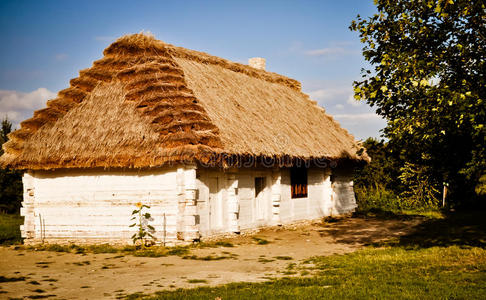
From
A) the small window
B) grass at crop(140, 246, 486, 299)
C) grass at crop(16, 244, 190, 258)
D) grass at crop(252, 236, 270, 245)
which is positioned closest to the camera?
grass at crop(140, 246, 486, 299)

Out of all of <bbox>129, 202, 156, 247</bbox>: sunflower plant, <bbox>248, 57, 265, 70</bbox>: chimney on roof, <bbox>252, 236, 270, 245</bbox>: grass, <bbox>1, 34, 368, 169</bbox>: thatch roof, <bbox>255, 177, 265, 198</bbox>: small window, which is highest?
<bbox>248, 57, 265, 70</bbox>: chimney on roof

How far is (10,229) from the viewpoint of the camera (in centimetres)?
1856

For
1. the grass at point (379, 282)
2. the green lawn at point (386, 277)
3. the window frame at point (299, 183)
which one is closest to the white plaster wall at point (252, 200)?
the window frame at point (299, 183)

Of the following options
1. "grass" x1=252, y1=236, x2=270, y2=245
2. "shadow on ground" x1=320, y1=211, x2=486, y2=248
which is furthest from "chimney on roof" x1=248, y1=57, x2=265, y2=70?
"grass" x1=252, y1=236, x2=270, y2=245

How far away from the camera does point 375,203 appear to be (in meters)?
24.2

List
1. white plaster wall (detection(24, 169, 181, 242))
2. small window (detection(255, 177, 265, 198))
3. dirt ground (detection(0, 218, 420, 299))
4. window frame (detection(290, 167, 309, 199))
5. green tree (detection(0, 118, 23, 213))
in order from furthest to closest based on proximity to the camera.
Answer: green tree (detection(0, 118, 23, 213)), window frame (detection(290, 167, 309, 199)), small window (detection(255, 177, 265, 198)), white plaster wall (detection(24, 169, 181, 242)), dirt ground (detection(0, 218, 420, 299))

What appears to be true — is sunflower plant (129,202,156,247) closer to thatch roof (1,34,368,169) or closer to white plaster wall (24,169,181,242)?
Answer: white plaster wall (24,169,181,242)

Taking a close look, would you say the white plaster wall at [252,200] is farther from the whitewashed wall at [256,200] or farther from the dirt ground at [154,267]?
Answer: the dirt ground at [154,267]

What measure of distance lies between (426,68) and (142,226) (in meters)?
8.17

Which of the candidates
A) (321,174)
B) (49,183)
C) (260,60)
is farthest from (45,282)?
(260,60)

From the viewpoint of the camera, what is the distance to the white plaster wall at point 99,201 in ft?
43.2

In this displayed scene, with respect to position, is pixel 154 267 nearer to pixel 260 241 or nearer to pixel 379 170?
pixel 260 241

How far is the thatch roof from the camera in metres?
13.0

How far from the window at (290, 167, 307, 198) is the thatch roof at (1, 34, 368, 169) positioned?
1095 mm
